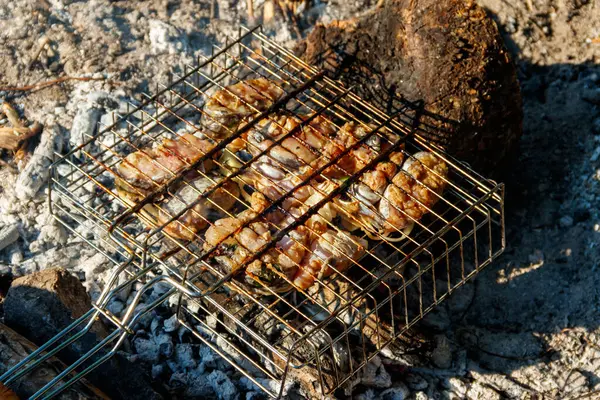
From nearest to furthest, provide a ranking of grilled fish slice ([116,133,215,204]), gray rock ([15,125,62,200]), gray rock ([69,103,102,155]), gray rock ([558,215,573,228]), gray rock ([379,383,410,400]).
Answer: grilled fish slice ([116,133,215,204]), gray rock ([379,383,410,400]), gray rock ([15,125,62,200]), gray rock ([558,215,573,228]), gray rock ([69,103,102,155])

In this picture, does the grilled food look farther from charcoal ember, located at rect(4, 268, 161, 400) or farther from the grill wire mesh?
charcoal ember, located at rect(4, 268, 161, 400)

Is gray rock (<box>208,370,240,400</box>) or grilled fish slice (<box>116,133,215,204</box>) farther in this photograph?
gray rock (<box>208,370,240,400</box>)

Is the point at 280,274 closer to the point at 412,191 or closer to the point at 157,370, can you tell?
the point at 412,191

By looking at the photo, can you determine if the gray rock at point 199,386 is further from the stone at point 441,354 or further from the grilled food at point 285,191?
the stone at point 441,354

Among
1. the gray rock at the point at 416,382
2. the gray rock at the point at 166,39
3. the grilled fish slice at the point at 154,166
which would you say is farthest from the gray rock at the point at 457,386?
the gray rock at the point at 166,39

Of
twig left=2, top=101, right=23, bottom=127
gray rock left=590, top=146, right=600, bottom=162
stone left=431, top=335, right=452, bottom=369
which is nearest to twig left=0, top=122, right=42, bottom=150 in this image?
twig left=2, top=101, right=23, bottom=127

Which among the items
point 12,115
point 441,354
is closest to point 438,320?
point 441,354

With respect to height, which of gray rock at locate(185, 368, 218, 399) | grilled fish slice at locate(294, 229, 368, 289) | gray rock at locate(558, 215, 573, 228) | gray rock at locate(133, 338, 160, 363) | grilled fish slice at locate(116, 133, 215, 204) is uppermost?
grilled fish slice at locate(116, 133, 215, 204)
